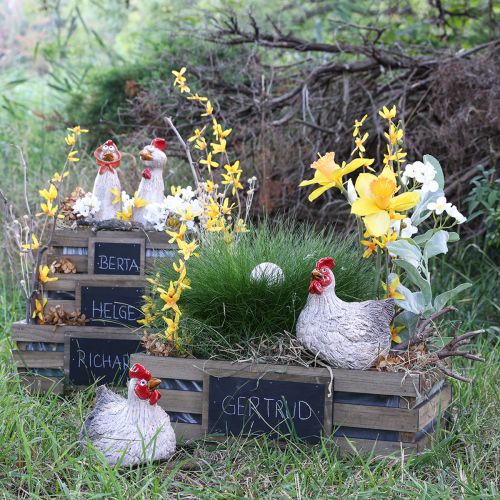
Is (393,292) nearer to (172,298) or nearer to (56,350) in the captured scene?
(172,298)

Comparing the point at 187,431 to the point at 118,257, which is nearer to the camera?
the point at 187,431

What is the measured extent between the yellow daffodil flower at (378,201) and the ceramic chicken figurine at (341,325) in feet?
0.62

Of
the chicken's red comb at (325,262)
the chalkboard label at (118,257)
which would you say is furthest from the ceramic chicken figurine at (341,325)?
the chalkboard label at (118,257)

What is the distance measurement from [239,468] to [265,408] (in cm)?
20

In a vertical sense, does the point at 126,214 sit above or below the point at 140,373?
above

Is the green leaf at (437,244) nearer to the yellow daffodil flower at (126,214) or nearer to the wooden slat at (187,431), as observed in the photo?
the wooden slat at (187,431)

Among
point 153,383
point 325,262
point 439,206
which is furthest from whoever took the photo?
point 439,206

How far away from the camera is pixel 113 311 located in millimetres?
3230

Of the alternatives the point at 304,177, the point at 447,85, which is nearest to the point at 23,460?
the point at 304,177

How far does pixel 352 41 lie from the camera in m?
6.54

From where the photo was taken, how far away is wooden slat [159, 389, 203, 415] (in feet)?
8.54

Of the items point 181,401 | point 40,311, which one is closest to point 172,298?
point 181,401

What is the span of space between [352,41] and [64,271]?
4002mm

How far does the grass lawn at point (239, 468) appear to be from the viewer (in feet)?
7.29
